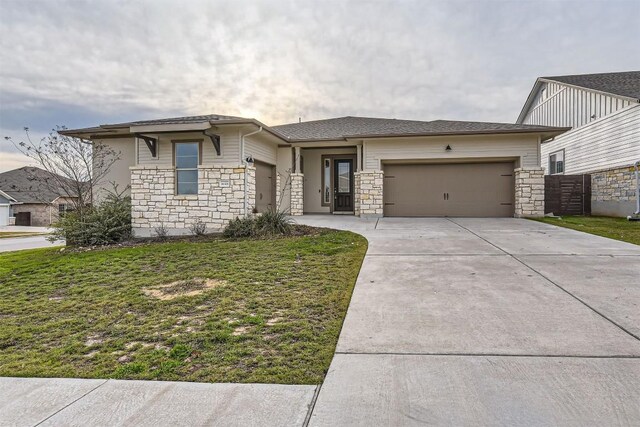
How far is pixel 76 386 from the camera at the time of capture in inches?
101

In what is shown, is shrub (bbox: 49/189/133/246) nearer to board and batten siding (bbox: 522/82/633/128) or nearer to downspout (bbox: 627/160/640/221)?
→ downspout (bbox: 627/160/640/221)

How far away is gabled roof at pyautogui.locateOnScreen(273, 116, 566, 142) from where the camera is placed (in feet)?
41.8

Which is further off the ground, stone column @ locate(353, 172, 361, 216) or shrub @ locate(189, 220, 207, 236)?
stone column @ locate(353, 172, 361, 216)

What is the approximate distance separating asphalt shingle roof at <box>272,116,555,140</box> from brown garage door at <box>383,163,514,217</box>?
1.39 metres

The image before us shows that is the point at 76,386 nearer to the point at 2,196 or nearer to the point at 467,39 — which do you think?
the point at 467,39

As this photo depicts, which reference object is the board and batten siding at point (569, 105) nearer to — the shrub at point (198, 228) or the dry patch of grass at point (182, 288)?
the shrub at point (198, 228)

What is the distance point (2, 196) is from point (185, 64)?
34.2 meters

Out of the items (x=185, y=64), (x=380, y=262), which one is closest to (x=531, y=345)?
(x=380, y=262)

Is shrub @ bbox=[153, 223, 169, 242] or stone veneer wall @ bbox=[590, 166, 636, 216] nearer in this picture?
shrub @ bbox=[153, 223, 169, 242]

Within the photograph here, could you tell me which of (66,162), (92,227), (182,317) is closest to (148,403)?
(182,317)

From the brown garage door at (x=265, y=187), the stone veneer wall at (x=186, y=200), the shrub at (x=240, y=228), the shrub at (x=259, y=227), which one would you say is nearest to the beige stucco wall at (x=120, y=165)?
the stone veneer wall at (x=186, y=200)

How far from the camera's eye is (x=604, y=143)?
559 inches

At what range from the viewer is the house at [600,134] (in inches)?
502

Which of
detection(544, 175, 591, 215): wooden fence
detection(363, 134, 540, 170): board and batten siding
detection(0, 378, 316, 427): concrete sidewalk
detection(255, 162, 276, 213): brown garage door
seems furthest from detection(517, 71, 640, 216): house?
detection(0, 378, 316, 427): concrete sidewalk
